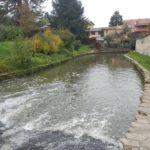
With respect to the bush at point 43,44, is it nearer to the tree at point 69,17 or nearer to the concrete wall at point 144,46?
the concrete wall at point 144,46

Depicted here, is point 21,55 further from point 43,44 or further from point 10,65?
point 43,44

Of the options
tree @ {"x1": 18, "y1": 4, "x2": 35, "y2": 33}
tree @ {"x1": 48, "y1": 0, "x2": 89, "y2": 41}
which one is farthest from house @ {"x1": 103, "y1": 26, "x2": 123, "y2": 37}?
tree @ {"x1": 18, "y1": 4, "x2": 35, "y2": 33}

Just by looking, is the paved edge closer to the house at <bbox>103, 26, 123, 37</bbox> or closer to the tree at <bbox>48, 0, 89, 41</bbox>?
the tree at <bbox>48, 0, 89, 41</bbox>

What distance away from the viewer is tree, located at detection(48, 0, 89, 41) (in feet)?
185

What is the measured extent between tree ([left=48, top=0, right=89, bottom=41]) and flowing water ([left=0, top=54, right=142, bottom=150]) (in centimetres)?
3740

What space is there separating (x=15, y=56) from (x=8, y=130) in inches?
629

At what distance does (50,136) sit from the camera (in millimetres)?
9461

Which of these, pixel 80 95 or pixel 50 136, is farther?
pixel 80 95

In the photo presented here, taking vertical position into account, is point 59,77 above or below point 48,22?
below

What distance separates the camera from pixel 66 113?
12.3 meters

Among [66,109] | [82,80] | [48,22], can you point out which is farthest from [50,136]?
[48,22]

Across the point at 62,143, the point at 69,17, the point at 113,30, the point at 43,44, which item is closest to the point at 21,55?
the point at 43,44

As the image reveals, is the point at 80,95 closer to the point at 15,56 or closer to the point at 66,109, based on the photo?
the point at 66,109

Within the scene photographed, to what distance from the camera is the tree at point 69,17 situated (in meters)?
56.4
